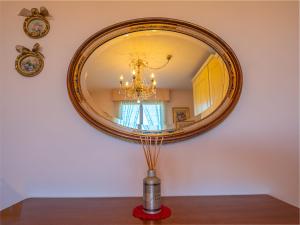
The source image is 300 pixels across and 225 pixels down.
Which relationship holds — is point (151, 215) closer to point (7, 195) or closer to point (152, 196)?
point (152, 196)

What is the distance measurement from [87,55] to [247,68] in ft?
2.98

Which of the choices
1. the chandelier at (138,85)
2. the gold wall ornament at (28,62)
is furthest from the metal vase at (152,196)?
the gold wall ornament at (28,62)

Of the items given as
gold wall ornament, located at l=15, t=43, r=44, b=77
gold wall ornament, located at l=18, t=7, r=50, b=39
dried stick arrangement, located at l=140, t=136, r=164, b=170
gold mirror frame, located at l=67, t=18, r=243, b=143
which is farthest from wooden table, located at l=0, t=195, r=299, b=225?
gold wall ornament, located at l=18, t=7, r=50, b=39

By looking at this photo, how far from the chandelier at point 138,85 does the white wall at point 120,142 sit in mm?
266

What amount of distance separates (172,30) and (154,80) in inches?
12.1

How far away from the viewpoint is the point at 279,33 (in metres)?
1.21

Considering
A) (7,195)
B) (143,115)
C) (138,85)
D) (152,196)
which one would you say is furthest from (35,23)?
(152,196)

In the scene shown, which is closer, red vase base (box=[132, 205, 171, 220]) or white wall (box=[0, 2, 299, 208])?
red vase base (box=[132, 205, 171, 220])

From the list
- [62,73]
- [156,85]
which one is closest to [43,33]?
[62,73]

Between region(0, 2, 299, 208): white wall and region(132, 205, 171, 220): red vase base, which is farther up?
region(0, 2, 299, 208): white wall

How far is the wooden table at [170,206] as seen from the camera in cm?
79

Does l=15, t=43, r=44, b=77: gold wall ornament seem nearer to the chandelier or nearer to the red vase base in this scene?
the chandelier

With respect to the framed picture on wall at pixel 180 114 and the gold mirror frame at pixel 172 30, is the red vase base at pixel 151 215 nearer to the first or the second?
the gold mirror frame at pixel 172 30

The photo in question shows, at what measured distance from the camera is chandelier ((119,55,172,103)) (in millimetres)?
1137
